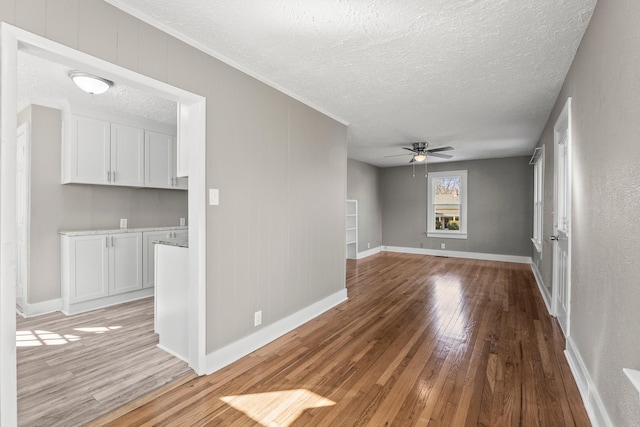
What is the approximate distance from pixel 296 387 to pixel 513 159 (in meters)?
7.30

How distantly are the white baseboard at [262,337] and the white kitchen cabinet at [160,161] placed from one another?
2.77 meters

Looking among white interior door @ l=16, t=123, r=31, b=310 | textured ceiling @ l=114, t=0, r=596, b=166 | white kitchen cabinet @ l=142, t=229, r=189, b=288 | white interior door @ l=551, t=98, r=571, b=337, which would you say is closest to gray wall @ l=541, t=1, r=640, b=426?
textured ceiling @ l=114, t=0, r=596, b=166

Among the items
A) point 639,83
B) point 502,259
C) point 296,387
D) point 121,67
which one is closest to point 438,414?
point 296,387

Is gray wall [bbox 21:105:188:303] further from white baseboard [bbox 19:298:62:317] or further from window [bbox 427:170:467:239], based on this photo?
window [bbox 427:170:467:239]

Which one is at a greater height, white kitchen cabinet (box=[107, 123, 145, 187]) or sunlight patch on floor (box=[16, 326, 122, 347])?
white kitchen cabinet (box=[107, 123, 145, 187])

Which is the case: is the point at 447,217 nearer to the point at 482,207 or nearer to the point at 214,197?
the point at 482,207

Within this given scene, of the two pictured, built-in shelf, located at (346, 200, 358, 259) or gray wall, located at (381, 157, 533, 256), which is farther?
built-in shelf, located at (346, 200, 358, 259)

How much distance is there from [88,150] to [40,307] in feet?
6.32

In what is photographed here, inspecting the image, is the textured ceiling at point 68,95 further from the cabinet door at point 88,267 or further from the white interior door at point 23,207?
the cabinet door at point 88,267

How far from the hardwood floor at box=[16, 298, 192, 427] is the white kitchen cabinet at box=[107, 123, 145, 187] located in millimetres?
1749

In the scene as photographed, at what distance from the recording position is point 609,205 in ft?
5.35

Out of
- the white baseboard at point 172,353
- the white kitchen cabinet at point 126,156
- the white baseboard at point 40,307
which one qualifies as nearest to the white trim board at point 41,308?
the white baseboard at point 40,307

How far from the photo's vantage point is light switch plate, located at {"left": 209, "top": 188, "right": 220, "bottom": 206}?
2355 mm

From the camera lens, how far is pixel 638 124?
4.15 ft
